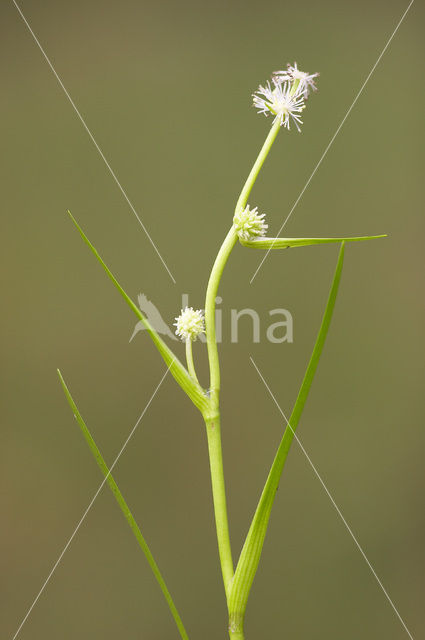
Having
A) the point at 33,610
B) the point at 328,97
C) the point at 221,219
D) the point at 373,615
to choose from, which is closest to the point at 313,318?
the point at 221,219

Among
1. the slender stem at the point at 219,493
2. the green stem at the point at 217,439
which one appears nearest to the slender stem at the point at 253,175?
the green stem at the point at 217,439

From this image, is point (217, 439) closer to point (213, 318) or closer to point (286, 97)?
point (213, 318)

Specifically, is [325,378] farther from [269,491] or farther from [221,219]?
[269,491]

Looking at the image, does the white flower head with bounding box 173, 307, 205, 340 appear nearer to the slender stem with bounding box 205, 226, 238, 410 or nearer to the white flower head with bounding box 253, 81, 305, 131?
the slender stem with bounding box 205, 226, 238, 410

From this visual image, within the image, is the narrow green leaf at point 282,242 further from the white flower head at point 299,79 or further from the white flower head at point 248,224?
the white flower head at point 299,79

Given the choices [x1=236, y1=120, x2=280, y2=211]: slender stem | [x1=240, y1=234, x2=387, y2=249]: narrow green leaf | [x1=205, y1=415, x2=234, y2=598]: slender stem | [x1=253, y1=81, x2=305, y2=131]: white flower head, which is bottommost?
[x1=205, y1=415, x2=234, y2=598]: slender stem

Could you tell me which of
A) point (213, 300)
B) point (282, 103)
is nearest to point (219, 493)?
point (213, 300)

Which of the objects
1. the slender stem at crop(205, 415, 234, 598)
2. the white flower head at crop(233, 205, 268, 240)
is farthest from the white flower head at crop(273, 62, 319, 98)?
the slender stem at crop(205, 415, 234, 598)

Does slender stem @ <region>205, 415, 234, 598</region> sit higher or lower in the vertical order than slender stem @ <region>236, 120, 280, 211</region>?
lower
